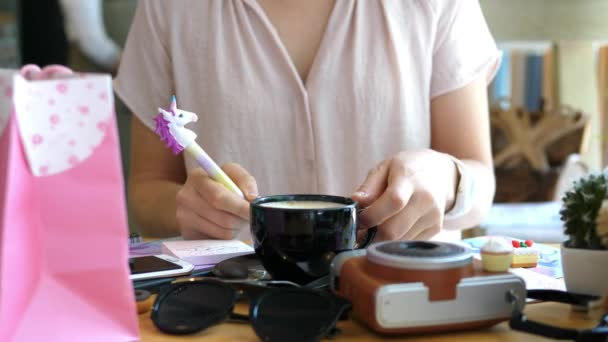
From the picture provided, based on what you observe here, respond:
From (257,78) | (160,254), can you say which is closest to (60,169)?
(160,254)

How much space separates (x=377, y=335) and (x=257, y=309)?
8cm

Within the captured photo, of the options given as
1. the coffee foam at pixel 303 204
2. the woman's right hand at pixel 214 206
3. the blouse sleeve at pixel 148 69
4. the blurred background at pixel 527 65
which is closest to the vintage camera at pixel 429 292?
the coffee foam at pixel 303 204

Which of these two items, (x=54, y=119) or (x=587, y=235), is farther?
(x=587, y=235)

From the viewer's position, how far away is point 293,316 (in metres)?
0.48

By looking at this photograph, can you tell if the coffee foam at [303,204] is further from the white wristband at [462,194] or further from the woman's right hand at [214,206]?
the white wristband at [462,194]

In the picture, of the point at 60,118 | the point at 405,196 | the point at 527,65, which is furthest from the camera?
the point at 527,65

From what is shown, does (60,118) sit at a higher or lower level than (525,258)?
higher

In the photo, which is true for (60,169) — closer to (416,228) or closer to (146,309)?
(146,309)

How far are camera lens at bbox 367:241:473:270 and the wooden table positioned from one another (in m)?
0.05

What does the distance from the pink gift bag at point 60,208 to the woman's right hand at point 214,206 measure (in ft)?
0.87

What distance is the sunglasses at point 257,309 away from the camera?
465mm

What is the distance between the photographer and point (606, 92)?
246 cm

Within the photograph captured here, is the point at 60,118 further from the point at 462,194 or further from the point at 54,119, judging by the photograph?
the point at 462,194

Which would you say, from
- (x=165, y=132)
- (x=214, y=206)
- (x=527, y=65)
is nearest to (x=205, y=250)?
(x=214, y=206)
